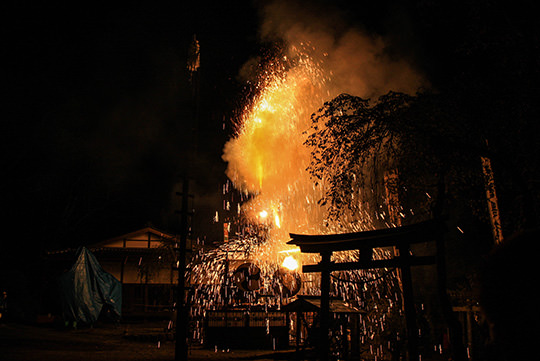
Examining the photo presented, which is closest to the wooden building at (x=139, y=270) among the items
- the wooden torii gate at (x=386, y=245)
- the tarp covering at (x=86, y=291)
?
the tarp covering at (x=86, y=291)

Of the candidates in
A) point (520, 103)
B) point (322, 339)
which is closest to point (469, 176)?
point (520, 103)

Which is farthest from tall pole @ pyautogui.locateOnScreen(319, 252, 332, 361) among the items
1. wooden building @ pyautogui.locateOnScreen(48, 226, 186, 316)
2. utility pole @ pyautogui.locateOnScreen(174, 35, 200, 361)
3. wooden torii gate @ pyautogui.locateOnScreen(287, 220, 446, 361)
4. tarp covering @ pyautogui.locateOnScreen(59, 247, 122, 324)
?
wooden building @ pyautogui.locateOnScreen(48, 226, 186, 316)

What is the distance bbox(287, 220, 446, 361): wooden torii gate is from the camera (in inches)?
297

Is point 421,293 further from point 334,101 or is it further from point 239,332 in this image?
point 334,101

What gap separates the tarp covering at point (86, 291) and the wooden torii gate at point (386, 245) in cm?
1542

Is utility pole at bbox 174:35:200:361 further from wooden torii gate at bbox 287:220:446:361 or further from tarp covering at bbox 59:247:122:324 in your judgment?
tarp covering at bbox 59:247:122:324

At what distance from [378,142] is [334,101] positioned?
173 cm

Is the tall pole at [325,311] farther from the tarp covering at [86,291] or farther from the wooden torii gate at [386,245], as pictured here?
the tarp covering at [86,291]

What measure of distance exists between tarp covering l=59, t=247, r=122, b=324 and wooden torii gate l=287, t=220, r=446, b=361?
15.4 metres

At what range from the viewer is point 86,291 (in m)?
20.3

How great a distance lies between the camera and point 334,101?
35.8 feet

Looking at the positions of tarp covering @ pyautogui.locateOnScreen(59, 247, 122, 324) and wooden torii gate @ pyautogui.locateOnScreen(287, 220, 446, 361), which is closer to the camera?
wooden torii gate @ pyautogui.locateOnScreen(287, 220, 446, 361)

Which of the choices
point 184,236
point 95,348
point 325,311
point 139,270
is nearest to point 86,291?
point 139,270

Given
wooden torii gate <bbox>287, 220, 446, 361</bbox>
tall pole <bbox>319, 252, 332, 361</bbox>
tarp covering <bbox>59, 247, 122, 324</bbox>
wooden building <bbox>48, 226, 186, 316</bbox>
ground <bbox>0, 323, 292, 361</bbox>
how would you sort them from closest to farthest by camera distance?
wooden torii gate <bbox>287, 220, 446, 361</bbox>, tall pole <bbox>319, 252, 332, 361</bbox>, ground <bbox>0, 323, 292, 361</bbox>, tarp covering <bbox>59, 247, 122, 324</bbox>, wooden building <bbox>48, 226, 186, 316</bbox>
